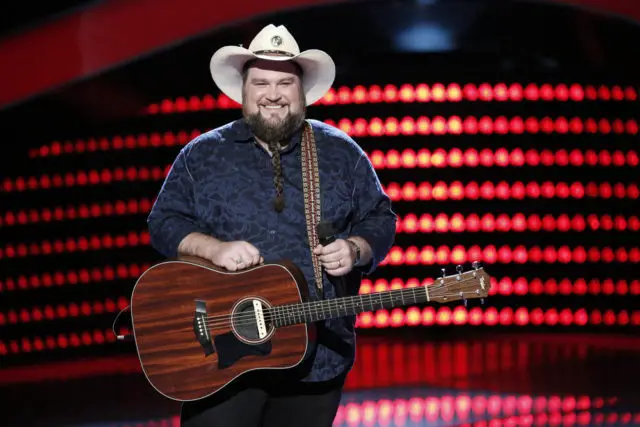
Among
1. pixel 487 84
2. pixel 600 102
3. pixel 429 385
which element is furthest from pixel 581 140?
pixel 429 385

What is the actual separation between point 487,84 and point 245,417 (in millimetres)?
4606

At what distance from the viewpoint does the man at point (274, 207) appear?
9.72ft

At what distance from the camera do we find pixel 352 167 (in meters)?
3.09

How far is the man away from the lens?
2963 mm

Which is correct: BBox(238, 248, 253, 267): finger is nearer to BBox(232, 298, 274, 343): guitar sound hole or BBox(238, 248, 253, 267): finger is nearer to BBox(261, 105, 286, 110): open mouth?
BBox(232, 298, 274, 343): guitar sound hole

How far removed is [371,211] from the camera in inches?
123

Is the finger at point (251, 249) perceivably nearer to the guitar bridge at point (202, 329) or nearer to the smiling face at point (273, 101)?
the guitar bridge at point (202, 329)

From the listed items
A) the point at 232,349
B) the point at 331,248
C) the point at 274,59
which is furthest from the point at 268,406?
the point at 274,59

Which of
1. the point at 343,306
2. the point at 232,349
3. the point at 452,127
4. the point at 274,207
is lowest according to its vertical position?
the point at 232,349

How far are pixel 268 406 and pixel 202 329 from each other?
1.10ft

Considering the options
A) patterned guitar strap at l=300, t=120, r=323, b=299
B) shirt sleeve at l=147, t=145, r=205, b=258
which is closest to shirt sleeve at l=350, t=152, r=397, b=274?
patterned guitar strap at l=300, t=120, r=323, b=299

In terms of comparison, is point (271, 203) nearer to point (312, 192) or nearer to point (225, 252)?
point (312, 192)

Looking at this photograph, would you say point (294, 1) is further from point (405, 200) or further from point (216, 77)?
point (216, 77)

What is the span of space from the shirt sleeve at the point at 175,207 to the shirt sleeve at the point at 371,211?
488 mm
